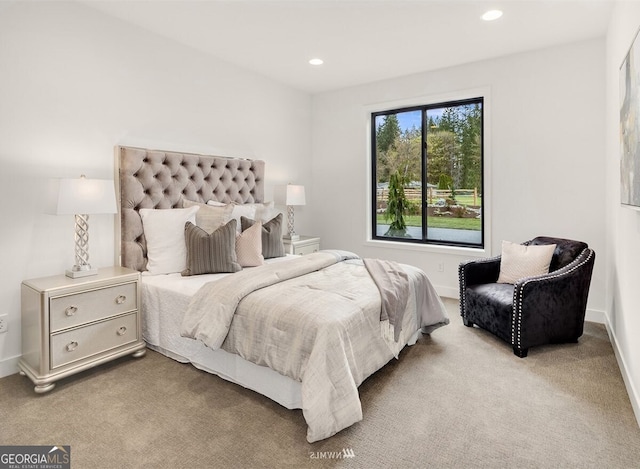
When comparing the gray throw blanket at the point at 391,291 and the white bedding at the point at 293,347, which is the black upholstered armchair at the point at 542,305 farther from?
the gray throw blanket at the point at 391,291

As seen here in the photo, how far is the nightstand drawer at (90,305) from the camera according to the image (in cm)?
232

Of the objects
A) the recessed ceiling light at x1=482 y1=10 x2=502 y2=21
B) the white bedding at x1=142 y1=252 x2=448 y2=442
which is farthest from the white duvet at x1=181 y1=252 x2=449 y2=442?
the recessed ceiling light at x1=482 y1=10 x2=502 y2=21

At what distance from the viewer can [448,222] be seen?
4.48m

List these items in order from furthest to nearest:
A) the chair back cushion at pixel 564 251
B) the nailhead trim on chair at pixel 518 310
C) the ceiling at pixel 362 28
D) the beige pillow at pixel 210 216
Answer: the beige pillow at pixel 210 216 < the chair back cushion at pixel 564 251 < the ceiling at pixel 362 28 < the nailhead trim on chair at pixel 518 310

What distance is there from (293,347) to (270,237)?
5.63 ft

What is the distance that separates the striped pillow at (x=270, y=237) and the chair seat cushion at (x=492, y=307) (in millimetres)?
1763

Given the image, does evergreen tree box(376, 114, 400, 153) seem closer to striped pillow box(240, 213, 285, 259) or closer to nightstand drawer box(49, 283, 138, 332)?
striped pillow box(240, 213, 285, 259)

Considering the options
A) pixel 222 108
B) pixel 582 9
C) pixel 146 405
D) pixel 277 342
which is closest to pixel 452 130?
pixel 582 9

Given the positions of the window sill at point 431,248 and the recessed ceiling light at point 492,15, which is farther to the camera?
the window sill at point 431,248

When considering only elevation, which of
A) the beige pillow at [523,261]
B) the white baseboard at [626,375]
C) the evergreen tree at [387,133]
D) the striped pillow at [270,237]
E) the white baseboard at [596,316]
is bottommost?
the white baseboard at [626,375]

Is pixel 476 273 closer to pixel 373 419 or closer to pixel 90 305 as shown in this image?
pixel 373 419

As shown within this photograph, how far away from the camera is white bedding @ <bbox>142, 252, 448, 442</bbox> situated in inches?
72.7

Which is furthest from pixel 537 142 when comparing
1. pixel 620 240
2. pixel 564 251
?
pixel 620 240

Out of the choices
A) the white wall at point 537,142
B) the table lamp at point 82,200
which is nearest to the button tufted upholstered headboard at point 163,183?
the table lamp at point 82,200
